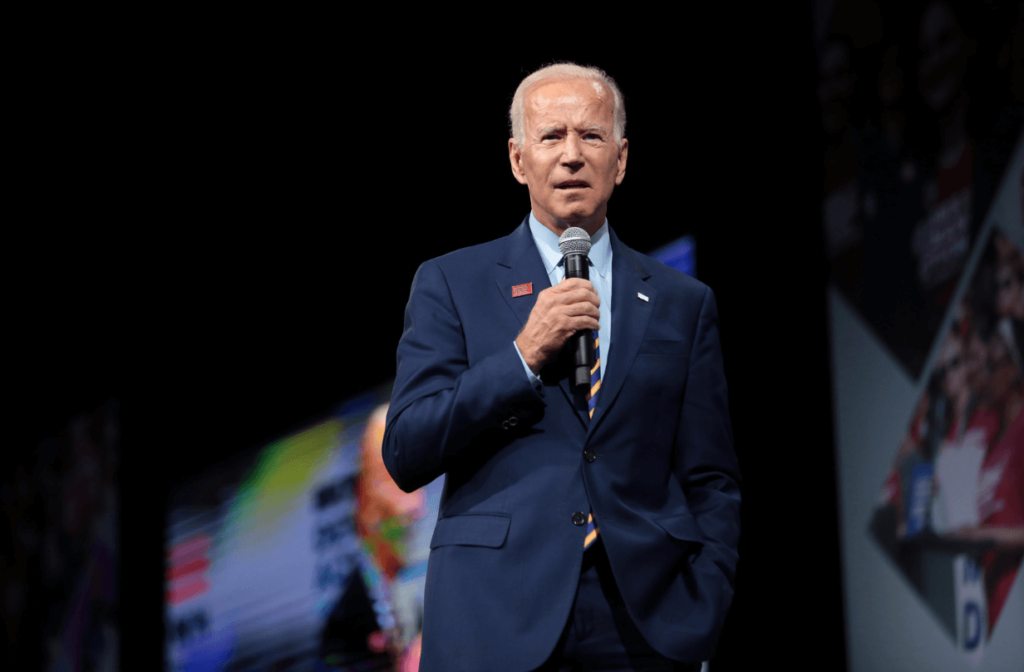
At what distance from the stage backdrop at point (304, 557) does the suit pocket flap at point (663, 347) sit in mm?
2360

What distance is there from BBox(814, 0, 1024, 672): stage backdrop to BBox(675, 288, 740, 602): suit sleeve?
62.5 inches

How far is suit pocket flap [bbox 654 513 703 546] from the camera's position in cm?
134

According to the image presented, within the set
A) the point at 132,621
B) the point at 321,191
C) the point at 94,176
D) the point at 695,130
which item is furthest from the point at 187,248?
the point at 695,130

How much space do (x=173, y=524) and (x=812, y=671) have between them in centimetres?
421

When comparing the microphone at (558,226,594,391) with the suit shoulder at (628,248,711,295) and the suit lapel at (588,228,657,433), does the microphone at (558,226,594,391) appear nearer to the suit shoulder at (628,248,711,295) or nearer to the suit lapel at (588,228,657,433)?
the suit lapel at (588,228,657,433)

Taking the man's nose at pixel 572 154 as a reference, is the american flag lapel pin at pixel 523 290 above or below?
below

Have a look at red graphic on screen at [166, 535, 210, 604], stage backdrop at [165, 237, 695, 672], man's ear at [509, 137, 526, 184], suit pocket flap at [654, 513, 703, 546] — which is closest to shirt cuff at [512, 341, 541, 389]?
suit pocket flap at [654, 513, 703, 546]

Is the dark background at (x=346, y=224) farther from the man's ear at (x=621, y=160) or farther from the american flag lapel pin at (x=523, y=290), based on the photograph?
the american flag lapel pin at (x=523, y=290)

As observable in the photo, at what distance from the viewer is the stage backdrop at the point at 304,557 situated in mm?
4242

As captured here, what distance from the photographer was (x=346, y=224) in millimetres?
4945

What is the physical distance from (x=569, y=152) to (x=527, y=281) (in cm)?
21

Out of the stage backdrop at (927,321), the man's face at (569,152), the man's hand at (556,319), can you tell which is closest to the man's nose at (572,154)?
the man's face at (569,152)

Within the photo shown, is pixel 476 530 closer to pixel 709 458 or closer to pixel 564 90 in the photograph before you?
pixel 709 458

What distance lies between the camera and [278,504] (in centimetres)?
504
